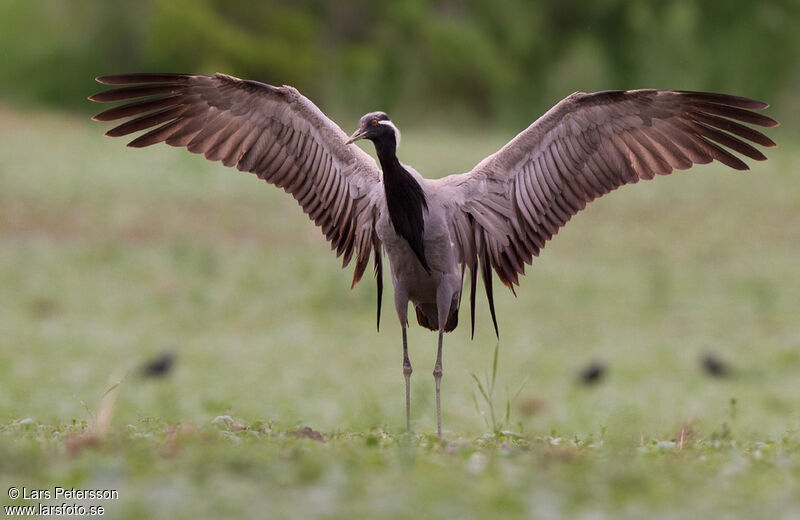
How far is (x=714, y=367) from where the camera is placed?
1606 centimetres

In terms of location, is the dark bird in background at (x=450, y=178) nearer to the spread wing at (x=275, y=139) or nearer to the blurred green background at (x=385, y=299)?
the spread wing at (x=275, y=139)

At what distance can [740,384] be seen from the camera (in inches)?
625

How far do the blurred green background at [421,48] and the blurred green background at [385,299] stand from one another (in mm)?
143

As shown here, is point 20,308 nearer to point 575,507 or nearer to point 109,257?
point 109,257

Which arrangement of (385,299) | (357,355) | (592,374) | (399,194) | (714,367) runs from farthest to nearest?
(385,299)
(357,355)
(714,367)
(592,374)
(399,194)

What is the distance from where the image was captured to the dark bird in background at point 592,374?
52.0ft

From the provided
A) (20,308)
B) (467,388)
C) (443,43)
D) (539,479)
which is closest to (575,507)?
(539,479)

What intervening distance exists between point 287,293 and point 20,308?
495 cm

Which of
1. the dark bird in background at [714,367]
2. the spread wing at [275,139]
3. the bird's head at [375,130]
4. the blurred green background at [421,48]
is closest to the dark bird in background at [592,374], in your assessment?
the dark bird in background at [714,367]

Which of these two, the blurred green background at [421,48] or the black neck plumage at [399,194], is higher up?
the blurred green background at [421,48]

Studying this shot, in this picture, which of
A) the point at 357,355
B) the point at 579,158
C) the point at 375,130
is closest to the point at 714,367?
the point at 357,355

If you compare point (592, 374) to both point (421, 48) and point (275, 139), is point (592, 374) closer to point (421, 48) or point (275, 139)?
point (275, 139)

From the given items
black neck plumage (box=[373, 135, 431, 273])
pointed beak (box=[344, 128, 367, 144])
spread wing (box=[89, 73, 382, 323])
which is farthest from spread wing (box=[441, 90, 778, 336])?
pointed beak (box=[344, 128, 367, 144])

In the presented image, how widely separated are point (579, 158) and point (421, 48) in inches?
1734
